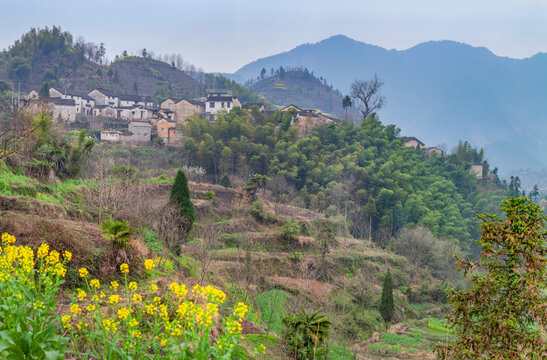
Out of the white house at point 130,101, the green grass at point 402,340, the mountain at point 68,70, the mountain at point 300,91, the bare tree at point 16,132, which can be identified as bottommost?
the green grass at point 402,340

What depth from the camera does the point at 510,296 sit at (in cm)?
622

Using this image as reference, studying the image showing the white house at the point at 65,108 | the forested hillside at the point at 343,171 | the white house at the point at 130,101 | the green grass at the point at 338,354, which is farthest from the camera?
the white house at the point at 130,101

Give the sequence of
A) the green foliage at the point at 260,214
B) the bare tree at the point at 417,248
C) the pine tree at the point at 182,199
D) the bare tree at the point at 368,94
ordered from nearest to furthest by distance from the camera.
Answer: the pine tree at the point at 182,199 < the green foliage at the point at 260,214 < the bare tree at the point at 417,248 < the bare tree at the point at 368,94

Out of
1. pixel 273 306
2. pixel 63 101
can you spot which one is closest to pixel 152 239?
pixel 273 306

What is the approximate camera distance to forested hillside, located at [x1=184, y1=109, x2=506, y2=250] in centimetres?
3747

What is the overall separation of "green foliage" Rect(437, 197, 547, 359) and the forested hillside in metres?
27.7

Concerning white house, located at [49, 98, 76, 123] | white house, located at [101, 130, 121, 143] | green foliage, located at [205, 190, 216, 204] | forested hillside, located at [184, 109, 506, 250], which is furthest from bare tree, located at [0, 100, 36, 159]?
white house, located at [49, 98, 76, 123]

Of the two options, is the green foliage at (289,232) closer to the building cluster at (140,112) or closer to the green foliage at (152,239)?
the green foliage at (152,239)

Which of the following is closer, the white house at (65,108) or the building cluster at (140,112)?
the building cluster at (140,112)

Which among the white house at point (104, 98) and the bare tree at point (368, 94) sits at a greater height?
the bare tree at point (368, 94)

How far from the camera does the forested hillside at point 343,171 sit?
123 feet

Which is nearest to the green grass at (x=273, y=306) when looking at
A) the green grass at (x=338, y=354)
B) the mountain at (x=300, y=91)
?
the green grass at (x=338, y=354)

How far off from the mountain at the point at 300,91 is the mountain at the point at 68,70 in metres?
41.0

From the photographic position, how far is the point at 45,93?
140ft
